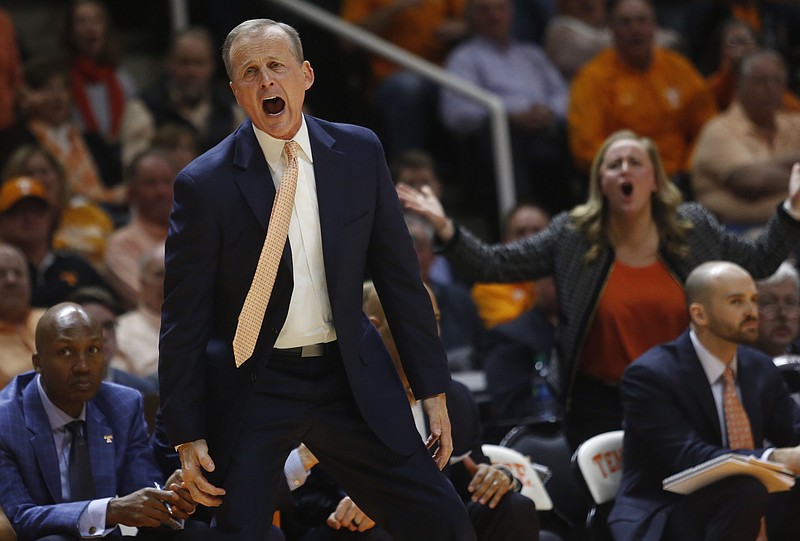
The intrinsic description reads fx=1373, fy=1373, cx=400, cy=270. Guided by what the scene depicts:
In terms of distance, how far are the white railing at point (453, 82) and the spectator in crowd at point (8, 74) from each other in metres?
1.59

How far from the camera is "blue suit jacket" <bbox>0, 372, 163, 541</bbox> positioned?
419 centimetres

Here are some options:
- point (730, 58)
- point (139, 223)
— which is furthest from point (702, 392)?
point (730, 58)

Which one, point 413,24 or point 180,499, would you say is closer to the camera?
point 180,499

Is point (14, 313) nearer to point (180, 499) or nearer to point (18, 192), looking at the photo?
point (18, 192)

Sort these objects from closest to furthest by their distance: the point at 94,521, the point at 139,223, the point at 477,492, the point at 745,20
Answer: the point at 94,521 → the point at 477,492 → the point at 139,223 → the point at 745,20

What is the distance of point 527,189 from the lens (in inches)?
324

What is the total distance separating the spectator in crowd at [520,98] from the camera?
325 inches

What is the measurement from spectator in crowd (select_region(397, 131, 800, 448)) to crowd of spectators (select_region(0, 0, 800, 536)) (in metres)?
0.72

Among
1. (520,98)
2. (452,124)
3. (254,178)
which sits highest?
(520,98)

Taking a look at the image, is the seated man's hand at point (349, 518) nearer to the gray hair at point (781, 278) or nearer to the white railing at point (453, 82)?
the gray hair at point (781, 278)

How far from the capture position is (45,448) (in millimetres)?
4363

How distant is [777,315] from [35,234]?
3.57 meters

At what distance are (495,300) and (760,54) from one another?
2155mm

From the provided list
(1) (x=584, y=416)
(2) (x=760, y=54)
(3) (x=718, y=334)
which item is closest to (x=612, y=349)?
(1) (x=584, y=416)
